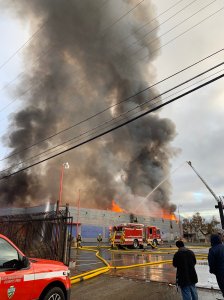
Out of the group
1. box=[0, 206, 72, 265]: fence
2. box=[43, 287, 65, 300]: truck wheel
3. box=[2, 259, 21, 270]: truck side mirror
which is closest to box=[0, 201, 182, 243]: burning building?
box=[0, 206, 72, 265]: fence

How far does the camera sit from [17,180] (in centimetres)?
4703

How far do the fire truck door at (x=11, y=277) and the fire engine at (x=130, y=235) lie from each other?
75.6ft

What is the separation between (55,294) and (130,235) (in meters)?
23.1

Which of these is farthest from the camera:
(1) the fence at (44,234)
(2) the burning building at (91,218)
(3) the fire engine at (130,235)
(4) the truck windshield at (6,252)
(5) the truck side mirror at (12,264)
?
(2) the burning building at (91,218)

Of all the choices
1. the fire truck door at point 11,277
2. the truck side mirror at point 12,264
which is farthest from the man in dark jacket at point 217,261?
the truck side mirror at point 12,264

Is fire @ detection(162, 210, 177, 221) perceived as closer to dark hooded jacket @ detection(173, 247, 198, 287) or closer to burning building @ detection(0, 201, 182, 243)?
burning building @ detection(0, 201, 182, 243)

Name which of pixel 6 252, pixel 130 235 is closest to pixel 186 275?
pixel 6 252

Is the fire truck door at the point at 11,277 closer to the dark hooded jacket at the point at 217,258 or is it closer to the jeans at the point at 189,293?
the jeans at the point at 189,293

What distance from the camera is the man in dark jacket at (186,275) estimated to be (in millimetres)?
5582

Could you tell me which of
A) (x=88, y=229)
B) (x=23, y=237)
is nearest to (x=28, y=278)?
(x=23, y=237)

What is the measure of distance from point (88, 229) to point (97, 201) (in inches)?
430

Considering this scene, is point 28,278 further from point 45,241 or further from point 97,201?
point 97,201

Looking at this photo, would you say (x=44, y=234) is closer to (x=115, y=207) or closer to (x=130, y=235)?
(x=130, y=235)

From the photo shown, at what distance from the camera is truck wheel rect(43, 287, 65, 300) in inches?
198
